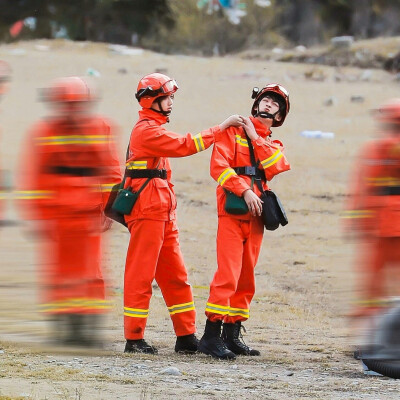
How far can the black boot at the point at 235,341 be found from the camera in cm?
839

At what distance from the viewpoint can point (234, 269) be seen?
26.5ft

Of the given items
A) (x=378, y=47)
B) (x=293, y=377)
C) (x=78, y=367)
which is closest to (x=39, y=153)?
(x=78, y=367)

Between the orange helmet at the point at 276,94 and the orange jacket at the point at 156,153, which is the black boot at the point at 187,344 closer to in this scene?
the orange jacket at the point at 156,153

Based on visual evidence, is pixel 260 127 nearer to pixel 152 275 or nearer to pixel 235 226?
pixel 235 226

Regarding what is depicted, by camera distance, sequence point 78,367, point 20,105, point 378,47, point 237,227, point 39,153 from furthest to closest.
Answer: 1. point 378,47
2. point 20,105
3. point 237,227
4. point 78,367
5. point 39,153

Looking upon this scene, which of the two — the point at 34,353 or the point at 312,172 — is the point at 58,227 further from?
the point at 312,172

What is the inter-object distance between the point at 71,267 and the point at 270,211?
1795mm

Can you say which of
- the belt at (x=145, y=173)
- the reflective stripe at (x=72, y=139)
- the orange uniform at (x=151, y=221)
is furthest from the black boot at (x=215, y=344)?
the reflective stripe at (x=72, y=139)

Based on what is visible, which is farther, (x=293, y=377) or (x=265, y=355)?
(x=265, y=355)

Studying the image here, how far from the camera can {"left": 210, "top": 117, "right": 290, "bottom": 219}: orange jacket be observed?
811 centimetres

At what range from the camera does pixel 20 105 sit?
2636 cm

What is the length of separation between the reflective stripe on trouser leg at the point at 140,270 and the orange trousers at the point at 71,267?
3.27ft

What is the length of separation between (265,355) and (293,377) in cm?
88

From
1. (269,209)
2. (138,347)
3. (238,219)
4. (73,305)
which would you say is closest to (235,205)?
(238,219)
